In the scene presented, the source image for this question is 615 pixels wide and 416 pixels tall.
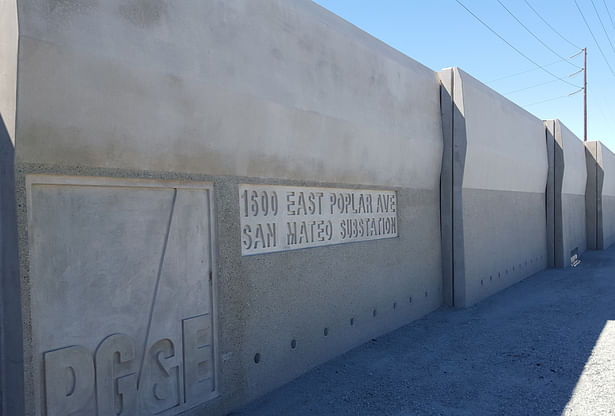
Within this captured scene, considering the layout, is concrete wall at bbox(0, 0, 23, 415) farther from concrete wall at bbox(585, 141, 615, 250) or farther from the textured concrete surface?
concrete wall at bbox(585, 141, 615, 250)

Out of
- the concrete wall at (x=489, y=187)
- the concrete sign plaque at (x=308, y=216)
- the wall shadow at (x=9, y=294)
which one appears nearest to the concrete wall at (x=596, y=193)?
the concrete wall at (x=489, y=187)

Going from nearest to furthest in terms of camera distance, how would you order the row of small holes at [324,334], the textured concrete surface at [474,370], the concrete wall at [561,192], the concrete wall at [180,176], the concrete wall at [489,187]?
the concrete wall at [180,176], the textured concrete surface at [474,370], the row of small holes at [324,334], the concrete wall at [489,187], the concrete wall at [561,192]

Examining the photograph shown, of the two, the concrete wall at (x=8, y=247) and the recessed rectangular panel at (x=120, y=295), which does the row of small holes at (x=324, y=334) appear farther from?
the concrete wall at (x=8, y=247)

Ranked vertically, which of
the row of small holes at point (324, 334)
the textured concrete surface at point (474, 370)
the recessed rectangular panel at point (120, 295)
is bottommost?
the textured concrete surface at point (474, 370)

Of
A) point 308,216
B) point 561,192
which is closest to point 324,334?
point 308,216

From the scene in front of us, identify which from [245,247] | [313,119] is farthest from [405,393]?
[313,119]

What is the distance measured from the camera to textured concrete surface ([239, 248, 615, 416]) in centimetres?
532

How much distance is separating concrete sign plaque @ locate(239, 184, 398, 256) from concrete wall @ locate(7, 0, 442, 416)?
152mm

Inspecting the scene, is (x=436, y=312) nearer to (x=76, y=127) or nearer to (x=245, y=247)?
(x=245, y=247)

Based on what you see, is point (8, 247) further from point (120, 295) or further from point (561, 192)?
point (561, 192)

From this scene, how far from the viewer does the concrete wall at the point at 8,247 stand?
3.37 m

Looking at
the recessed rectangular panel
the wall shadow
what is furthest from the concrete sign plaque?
the wall shadow

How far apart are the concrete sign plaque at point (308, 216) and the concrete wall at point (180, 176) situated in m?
0.15

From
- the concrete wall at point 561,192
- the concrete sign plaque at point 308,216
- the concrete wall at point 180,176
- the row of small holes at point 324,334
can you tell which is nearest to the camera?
the concrete wall at point 180,176
